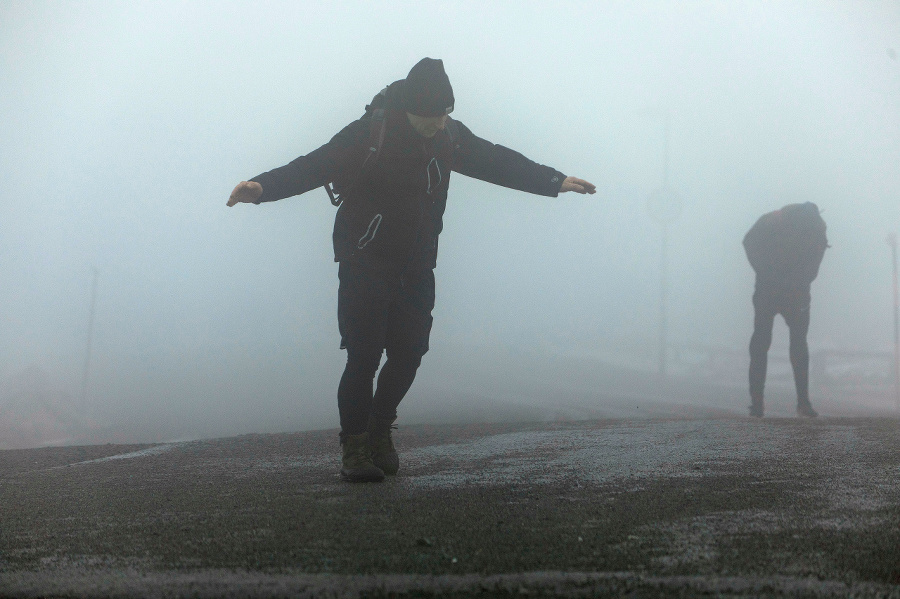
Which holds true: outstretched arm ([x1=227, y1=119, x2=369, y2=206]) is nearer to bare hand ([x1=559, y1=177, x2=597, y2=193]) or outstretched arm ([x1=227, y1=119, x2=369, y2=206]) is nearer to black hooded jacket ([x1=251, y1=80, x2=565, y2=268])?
black hooded jacket ([x1=251, y1=80, x2=565, y2=268])

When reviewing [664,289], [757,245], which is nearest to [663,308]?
[664,289]

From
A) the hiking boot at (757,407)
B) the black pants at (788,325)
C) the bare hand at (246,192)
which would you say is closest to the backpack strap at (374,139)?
the bare hand at (246,192)

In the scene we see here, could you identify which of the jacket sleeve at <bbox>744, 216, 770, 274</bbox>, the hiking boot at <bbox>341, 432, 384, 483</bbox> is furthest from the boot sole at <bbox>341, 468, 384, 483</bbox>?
the jacket sleeve at <bbox>744, 216, 770, 274</bbox>

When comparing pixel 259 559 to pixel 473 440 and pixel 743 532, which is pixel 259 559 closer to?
pixel 743 532

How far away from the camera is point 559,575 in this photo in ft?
5.92

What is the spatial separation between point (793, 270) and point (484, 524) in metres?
6.01

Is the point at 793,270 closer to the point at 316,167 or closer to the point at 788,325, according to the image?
the point at 788,325

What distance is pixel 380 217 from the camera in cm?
358

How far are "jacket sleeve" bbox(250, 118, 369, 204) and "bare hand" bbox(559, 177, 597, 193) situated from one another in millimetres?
991

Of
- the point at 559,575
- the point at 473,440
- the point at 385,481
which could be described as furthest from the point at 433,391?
the point at 559,575

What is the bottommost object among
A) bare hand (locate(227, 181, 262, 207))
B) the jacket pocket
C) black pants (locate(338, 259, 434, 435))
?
black pants (locate(338, 259, 434, 435))

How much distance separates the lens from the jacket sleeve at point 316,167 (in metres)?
3.66

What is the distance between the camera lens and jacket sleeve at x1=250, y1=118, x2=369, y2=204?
3662mm

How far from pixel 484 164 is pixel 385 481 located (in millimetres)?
1438
